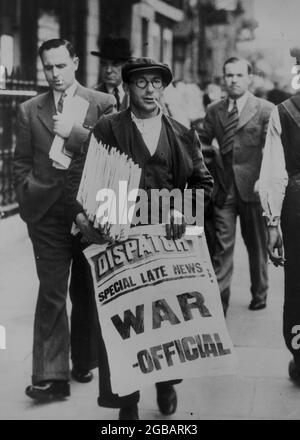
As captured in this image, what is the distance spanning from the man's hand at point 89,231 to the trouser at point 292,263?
0.91 m

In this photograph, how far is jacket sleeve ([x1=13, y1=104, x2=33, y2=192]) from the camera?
341 cm

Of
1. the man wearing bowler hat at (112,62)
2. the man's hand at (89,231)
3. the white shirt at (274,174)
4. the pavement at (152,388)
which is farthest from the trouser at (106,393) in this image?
the man wearing bowler hat at (112,62)

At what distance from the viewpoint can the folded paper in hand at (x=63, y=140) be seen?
3.39 m

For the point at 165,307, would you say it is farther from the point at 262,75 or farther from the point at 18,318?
the point at 262,75

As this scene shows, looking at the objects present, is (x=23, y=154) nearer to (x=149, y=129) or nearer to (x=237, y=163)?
(x=149, y=129)

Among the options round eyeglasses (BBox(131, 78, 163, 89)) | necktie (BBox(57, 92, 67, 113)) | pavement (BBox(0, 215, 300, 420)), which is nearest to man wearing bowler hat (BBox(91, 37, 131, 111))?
necktie (BBox(57, 92, 67, 113))

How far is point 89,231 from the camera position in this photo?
9.97 ft

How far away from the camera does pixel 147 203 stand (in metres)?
3.09

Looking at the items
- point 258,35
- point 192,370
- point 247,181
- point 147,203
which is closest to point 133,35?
point 258,35

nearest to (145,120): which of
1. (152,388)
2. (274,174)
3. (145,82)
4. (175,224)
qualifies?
(145,82)

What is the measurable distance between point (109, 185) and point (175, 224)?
0.31 metres

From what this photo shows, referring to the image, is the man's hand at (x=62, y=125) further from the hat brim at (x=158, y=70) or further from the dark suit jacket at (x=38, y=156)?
the hat brim at (x=158, y=70)

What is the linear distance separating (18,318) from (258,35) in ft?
5.89

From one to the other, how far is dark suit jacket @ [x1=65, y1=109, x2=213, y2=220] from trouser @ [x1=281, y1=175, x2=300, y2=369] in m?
0.49
